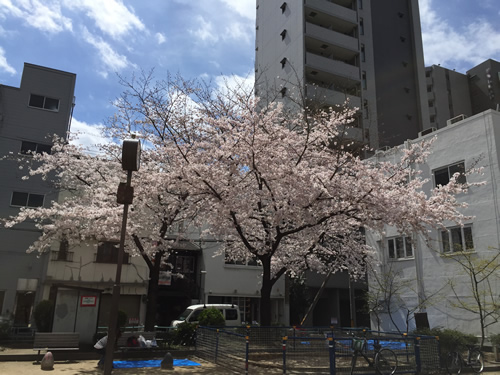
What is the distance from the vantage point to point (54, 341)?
472 inches

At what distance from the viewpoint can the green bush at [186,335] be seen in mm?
14875

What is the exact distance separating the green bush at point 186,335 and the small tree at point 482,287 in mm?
11197

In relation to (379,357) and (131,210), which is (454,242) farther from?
(131,210)

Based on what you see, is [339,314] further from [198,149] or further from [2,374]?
[2,374]

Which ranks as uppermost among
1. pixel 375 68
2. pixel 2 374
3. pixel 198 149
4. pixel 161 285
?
pixel 375 68

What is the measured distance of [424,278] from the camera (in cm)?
2047

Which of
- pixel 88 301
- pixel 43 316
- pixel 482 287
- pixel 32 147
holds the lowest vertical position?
pixel 43 316

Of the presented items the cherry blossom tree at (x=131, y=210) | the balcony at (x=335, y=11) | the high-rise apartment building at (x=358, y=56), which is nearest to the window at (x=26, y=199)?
the cherry blossom tree at (x=131, y=210)

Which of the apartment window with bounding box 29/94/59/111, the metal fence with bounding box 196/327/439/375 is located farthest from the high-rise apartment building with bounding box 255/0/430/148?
the metal fence with bounding box 196/327/439/375

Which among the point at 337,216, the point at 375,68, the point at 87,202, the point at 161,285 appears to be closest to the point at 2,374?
the point at 87,202

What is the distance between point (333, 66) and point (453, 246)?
20758mm

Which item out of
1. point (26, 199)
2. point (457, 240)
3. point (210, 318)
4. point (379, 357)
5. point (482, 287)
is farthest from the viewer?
point (26, 199)

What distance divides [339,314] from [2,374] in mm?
26772

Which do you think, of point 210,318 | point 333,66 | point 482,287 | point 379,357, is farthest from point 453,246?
point 333,66
